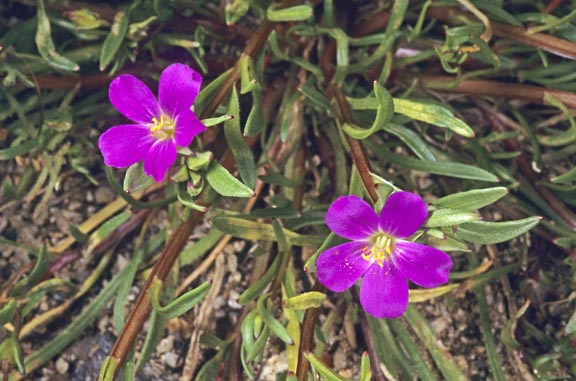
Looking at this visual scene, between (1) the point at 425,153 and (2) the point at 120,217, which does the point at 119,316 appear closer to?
(2) the point at 120,217

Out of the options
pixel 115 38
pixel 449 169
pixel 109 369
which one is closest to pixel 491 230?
pixel 449 169

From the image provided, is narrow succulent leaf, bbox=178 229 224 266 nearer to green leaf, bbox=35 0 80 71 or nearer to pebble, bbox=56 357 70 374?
pebble, bbox=56 357 70 374

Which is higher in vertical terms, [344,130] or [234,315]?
[344,130]

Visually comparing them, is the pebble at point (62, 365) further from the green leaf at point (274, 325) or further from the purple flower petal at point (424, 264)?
the purple flower petal at point (424, 264)

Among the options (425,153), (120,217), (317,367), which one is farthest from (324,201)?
(317,367)

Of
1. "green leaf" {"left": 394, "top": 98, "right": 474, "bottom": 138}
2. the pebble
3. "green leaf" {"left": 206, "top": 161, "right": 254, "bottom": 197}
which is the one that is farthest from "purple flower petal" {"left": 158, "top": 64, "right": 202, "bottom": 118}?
the pebble

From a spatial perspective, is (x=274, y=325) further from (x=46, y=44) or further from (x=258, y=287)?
(x=46, y=44)

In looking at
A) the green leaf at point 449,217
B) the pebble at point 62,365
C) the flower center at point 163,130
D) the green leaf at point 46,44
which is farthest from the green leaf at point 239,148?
the pebble at point 62,365
